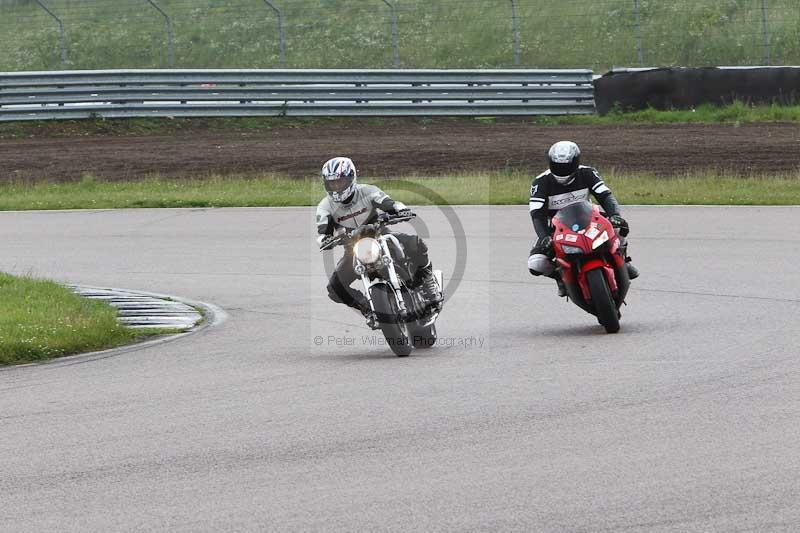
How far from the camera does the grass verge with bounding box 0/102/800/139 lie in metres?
31.4

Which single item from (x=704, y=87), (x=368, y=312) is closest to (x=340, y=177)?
(x=368, y=312)

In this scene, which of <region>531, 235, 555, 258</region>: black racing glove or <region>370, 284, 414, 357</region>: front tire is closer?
<region>370, 284, 414, 357</region>: front tire

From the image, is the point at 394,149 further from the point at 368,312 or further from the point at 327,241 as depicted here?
the point at 368,312

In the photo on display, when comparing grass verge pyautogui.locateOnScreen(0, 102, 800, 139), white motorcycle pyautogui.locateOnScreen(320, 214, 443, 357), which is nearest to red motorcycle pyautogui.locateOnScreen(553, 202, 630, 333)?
white motorcycle pyautogui.locateOnScreen(320, 214, 443, 357)

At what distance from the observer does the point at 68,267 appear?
1695 cm

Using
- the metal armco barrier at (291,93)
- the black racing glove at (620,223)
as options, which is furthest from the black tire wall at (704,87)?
the black racing glove at (620,223)

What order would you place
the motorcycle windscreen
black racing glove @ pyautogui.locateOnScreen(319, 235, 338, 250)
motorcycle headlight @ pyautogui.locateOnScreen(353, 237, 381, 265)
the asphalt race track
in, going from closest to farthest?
the asphalt race track < motorcycle headlight @ pyautogui.locateOnScreen(353, 237, 381, 265) < black racing glove @ pyautogui.locateOnScreen(319, 235, 338, 250) < the motorcycle windscreen

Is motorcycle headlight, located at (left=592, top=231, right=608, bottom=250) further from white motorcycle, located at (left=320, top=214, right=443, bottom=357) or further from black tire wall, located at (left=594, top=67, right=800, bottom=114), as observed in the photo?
black tire wall, located at (left=594, top=67, right=800, bottom=114)

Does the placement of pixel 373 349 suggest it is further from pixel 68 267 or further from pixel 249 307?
pixel 68 267

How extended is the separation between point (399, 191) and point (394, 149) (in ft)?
16.8

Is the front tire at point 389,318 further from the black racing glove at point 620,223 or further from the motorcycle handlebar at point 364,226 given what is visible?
the black racing glove at point 620,223

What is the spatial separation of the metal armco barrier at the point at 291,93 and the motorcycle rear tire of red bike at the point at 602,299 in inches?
819

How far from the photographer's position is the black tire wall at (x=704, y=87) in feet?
104

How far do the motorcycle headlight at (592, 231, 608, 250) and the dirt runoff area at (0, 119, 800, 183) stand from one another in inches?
544
